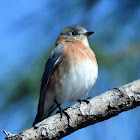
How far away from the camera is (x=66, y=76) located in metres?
4.78

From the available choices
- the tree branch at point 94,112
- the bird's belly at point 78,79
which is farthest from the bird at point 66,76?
the tree branch at point 94,112

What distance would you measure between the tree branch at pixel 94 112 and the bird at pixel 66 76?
112 centimetres

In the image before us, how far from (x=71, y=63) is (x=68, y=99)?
2.31 feet

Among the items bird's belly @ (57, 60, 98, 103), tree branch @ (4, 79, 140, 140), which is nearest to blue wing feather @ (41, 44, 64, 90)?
bird's belly @ (57, 60, 98, 103)

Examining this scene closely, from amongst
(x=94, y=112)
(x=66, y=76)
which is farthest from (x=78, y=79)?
(x=94, y=112)

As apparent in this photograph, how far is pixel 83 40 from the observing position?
5496 mm

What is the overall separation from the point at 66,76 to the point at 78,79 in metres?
0.20

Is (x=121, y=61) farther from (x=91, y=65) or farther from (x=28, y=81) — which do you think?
(x=28, y=81)

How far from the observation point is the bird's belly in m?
4.76

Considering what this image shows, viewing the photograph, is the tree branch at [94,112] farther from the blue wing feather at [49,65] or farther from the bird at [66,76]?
the blue wing feather at [49,65]

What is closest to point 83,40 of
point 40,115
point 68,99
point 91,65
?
point 91,65

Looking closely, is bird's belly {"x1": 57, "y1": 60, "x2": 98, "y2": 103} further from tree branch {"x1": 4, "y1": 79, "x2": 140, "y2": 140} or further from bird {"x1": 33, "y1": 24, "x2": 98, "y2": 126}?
tree branch {"x1": 4, "y1": 79, "x2": 140, "y2": 140}

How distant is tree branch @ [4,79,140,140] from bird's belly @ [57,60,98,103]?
1126mm

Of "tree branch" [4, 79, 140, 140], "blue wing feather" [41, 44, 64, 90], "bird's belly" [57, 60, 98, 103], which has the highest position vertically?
"blue wing feather" [41, 44, 64, 90]
